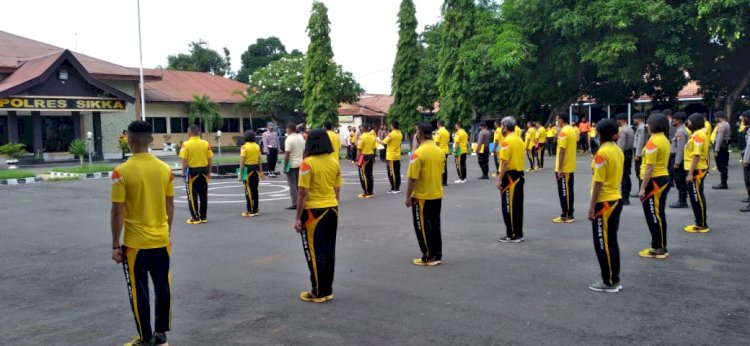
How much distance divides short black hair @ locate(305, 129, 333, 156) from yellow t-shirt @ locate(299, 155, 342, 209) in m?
0.05

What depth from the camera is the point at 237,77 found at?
61.8m

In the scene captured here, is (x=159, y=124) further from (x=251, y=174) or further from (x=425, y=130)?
(x=425, y=130)

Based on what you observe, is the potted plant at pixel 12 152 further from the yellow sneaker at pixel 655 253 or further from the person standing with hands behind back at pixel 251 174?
the yellow sneaker at pixel 655 253

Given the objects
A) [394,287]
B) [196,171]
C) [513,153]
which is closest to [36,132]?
[196,171]

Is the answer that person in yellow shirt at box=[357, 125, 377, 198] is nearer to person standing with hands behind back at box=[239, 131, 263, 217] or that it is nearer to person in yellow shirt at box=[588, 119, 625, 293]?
person standing with hands behind back at box=[239, 131, 263, 217]

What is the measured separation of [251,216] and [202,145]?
65.6 inches

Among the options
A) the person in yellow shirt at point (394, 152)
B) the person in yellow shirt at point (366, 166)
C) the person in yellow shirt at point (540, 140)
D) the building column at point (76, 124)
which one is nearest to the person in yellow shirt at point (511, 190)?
the person in yellow shirt at point (394, 152)

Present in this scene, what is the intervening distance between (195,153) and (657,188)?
758cm

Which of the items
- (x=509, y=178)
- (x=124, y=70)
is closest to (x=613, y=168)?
(x=509, y=178)

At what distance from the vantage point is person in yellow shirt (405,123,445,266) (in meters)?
7.10

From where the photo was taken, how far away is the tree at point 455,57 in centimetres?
3362

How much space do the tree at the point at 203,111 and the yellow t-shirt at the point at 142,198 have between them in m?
33.8

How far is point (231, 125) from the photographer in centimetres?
4178

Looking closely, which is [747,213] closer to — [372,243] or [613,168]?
[613,168]
